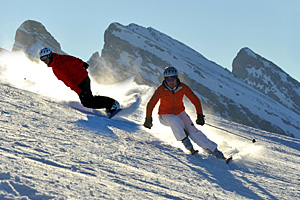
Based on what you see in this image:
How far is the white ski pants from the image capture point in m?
4.70

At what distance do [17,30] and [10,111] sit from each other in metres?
154

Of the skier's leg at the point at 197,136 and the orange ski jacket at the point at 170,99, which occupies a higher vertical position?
the orange ski jacket at the point at 170,99

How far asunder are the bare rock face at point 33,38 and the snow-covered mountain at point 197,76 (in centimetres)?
2524

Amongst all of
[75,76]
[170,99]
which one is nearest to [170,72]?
[170,99]

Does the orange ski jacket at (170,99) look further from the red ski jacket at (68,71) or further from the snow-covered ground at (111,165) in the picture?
the red ski jacket at (68,71)

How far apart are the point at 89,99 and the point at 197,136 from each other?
3286 millimetres

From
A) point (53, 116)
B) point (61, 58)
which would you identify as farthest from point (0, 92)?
point (53, 116)

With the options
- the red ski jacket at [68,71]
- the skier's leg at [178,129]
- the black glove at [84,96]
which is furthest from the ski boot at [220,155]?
the red ski jacket at [68,71]

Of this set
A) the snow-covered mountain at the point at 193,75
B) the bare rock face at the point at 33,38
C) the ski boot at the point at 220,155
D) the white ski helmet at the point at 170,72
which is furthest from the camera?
the bare rock face at the point at 33,38

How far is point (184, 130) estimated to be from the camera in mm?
5168

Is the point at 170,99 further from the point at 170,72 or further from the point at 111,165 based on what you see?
the point at 111,165

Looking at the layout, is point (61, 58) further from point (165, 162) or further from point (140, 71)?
point (140, 71)

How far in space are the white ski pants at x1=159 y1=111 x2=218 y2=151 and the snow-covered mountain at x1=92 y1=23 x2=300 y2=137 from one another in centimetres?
8632

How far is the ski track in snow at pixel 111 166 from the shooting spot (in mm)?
2463
